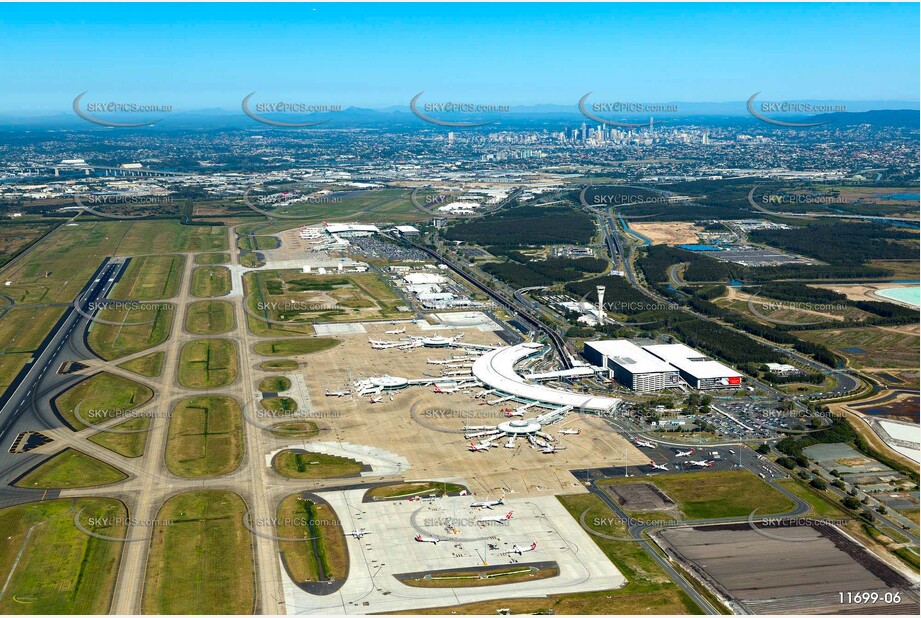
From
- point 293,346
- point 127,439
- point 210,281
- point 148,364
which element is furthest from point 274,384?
point 210,281

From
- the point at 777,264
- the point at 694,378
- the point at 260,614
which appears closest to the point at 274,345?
the point at 694,378

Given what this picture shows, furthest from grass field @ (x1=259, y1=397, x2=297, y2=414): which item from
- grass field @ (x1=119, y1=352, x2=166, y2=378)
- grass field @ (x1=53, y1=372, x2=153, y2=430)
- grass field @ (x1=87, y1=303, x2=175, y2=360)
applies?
grass field @ (x1=87, y1=303, x2=175, y2=360)

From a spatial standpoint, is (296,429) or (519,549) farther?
(296,429)

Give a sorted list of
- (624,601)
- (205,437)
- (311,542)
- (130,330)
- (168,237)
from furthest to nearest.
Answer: (168,237) → (130,330) → (205,437) → (311,542) → (624,601)

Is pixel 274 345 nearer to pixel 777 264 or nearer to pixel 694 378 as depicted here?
pixel 694 378

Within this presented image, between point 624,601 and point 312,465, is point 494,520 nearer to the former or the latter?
point 624,601

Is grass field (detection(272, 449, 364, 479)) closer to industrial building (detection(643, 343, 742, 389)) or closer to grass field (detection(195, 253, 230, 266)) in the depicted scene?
industrial building (detection(643, 343, 742, 389))
